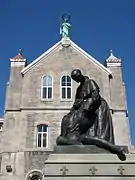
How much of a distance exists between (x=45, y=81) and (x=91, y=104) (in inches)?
800

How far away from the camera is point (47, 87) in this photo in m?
27.2

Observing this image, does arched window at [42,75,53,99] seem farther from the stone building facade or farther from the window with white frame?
the window with white frame

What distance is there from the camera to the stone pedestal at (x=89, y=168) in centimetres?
618

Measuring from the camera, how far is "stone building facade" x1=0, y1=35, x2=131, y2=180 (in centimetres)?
2409

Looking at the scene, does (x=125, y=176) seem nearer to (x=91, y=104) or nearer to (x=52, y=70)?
(x=91, y=104)

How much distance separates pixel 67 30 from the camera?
3052cm

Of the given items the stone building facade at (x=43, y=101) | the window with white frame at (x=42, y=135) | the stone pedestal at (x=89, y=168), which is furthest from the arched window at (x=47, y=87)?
the stone pedestal at (x=89, y=168)

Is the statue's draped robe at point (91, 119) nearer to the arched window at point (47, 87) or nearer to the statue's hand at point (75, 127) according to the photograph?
the statue's hand at point (75, 127)

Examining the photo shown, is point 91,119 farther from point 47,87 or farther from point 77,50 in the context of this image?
point 77,50

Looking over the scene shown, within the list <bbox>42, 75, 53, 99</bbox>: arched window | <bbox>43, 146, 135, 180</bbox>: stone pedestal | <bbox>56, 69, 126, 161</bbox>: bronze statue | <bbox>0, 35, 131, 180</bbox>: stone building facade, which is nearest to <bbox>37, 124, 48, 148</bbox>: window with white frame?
<bbox>0, 35, 131, 180</bbox>: stone building facade

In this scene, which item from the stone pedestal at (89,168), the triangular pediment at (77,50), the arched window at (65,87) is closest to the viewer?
the stone pedestal at (89,168)

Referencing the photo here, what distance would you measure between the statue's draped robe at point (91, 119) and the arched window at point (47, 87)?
Result: 19.3 meters

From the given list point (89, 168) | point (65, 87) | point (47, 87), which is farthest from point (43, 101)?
point (89, 168)

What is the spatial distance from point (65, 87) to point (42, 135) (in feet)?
15.2
